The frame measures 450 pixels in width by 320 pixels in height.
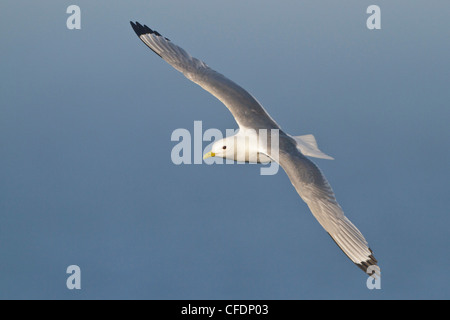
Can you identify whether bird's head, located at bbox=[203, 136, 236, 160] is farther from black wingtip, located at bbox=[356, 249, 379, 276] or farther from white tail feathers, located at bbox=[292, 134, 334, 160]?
black wingtip, located at bbox=[356, 249, 379, 276]

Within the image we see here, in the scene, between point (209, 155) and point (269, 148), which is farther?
point (209, 155)

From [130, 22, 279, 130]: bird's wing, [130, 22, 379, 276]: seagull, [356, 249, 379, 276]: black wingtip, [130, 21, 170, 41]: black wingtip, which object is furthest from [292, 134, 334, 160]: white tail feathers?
[130, 21, 170, 41]: black wingtip

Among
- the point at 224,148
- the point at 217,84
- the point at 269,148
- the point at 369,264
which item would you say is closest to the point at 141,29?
the point at 217,84

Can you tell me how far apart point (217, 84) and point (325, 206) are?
2099mm

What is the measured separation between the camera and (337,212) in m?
5.47

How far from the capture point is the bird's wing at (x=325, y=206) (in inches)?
207

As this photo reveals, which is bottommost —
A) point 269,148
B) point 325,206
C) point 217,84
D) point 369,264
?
point 369,264

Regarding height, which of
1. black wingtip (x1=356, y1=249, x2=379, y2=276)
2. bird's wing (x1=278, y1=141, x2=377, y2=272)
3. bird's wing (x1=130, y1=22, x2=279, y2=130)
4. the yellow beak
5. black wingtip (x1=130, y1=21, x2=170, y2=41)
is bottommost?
black wingtip (x1=356, y1=249, x2=379, y2=276)

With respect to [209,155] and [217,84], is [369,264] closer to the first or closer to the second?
[209,155]

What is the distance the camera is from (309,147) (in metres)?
6.42

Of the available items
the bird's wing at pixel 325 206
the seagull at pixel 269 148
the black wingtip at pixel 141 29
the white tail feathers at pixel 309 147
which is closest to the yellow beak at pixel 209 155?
the seagull at pixel 269 148

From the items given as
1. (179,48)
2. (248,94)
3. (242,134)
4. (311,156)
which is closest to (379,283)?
(311,156)

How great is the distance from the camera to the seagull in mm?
5328

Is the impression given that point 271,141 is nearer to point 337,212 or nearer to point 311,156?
point 311,156
